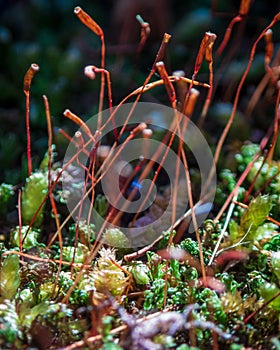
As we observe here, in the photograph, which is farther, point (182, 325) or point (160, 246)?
point (160, 246)

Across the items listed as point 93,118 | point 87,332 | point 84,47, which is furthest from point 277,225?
point 84,47

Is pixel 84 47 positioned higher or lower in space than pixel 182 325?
higher

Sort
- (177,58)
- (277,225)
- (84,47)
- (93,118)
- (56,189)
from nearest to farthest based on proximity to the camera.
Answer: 1. (277,225)
2. (56,189)
3. (93,118)
4. (177,58)
5. (84,47)

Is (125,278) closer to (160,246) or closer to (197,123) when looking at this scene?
(160,246)

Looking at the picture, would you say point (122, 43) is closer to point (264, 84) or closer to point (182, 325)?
point (264, 84)

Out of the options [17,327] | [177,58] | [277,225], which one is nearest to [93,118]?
[177,58]

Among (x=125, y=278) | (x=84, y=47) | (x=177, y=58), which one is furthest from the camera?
(x=84, y=47)
